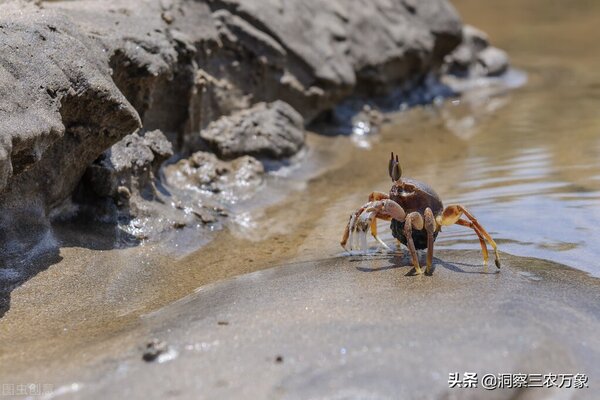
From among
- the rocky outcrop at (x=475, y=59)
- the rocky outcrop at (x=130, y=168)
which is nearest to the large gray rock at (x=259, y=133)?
the rocky outcrop at (x=130, y=168)

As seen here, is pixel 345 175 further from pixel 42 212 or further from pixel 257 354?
pixel 257 354

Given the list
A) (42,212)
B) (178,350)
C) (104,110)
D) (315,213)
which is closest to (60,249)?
(42,212)

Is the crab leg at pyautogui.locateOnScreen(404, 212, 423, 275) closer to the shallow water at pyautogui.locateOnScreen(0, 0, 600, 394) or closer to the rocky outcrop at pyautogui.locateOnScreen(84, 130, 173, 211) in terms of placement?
the shallow water at pyautogui.locateOnScreen(0, 0, 600, 394)

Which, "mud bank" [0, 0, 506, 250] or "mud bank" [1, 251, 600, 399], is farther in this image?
"mud bank" [0, 0, 506, 250]

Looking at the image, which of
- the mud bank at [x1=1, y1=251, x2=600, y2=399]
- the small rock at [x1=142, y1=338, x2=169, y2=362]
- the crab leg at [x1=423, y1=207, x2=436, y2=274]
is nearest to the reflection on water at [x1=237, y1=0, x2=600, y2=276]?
the crab leg at [x1=423, y1=207, x2=436, y2=274]

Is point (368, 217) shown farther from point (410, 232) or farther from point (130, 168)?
point (130, 168)
